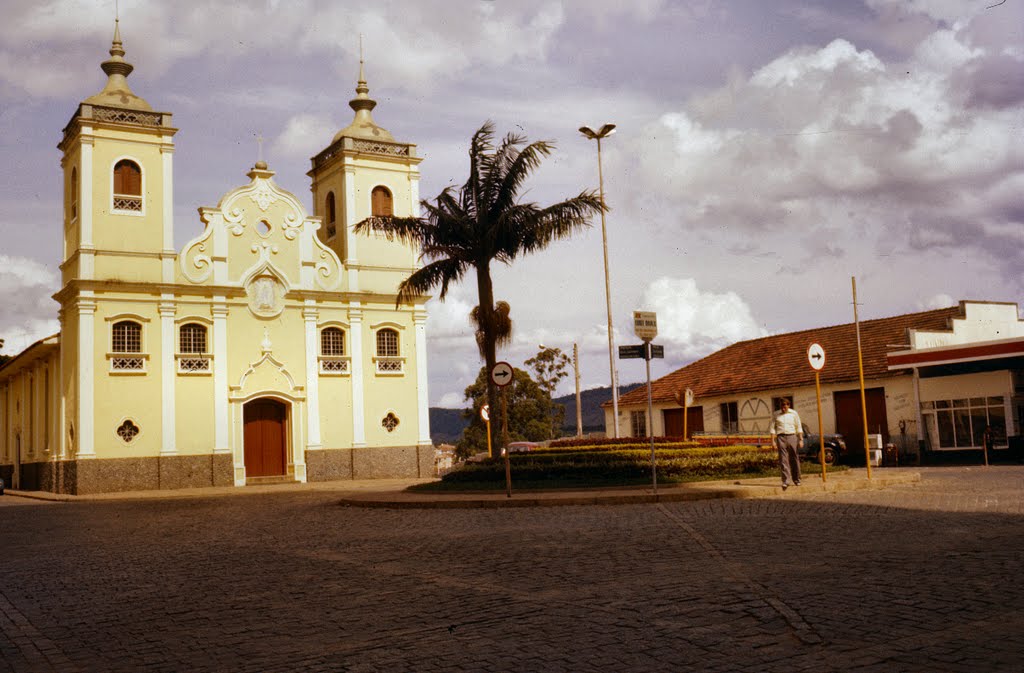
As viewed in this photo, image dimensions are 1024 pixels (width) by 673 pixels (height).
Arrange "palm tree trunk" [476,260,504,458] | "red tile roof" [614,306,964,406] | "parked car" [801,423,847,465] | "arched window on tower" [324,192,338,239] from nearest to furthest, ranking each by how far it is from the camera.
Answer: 1. "palm tree trunk" [476,260,504,458]
2. "parked car" [801,423,847,465]
3. "red tile roof" [614,306,964,406]
4. "arched window on tower" [324,192,338,239]

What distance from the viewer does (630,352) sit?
17.2 meters

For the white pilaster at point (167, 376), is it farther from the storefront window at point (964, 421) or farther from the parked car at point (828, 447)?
the storefront window at point (964, 421)

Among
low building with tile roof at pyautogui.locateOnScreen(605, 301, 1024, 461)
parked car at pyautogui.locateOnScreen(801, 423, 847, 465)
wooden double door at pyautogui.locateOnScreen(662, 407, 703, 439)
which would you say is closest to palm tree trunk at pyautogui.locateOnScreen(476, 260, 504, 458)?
low building with tile roof at pyautogui.locateOnScreen(605, 301, 1024, 461)

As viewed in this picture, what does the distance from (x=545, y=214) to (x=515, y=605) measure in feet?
51.5

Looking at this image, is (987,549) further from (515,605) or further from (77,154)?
(77,154)

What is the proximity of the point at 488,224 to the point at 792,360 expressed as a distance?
19.3m

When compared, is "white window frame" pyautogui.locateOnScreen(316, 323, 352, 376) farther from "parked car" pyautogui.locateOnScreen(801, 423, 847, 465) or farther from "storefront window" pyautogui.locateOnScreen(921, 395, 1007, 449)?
"storefront window" pyautogui.locateOnScreen(921, 395, 1007, 449)

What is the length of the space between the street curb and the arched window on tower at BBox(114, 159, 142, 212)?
57.6ft

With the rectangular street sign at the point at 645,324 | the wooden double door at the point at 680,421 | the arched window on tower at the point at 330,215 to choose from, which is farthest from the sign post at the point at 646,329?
the wooden double door at the point at 680,421

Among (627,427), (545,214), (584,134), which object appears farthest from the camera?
(627,427)

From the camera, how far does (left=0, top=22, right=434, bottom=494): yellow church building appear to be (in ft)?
101

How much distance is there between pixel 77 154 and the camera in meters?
31.7

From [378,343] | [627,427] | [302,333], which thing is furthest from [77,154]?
[627,427]

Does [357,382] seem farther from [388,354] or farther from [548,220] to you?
[548,220]
